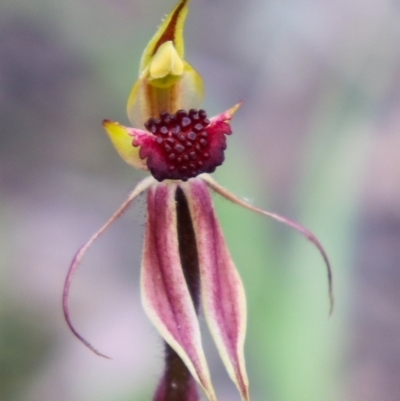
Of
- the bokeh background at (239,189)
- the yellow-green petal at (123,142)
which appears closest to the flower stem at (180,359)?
the yellow-green petal at (123,142)

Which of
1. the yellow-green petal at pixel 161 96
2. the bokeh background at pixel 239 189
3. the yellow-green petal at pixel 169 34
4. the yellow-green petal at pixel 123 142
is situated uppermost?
the yellow-green petal at pixel 169 34

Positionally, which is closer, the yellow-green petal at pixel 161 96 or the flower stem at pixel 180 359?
the flower stem at pixel 180 359

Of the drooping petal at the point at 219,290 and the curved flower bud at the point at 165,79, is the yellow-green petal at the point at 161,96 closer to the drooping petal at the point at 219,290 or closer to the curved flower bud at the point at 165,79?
the curved flower bud at the point at 165,79

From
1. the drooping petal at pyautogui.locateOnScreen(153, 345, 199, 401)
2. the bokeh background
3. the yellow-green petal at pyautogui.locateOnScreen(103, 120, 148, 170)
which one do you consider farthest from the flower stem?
the bokeh background

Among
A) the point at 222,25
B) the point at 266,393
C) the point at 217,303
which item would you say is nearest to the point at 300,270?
the point at 266,393

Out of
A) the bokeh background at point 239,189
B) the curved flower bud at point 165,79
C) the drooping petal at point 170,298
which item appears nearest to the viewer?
the drooping petal at point 170,298

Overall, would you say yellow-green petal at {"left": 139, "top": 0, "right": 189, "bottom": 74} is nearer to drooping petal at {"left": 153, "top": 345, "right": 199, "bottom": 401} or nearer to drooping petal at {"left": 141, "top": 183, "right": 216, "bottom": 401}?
drooping petal at {"left": 141, "top": 183, "right": 216, "bottom": 401}

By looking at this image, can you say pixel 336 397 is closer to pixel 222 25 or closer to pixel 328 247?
pixel 328 247
